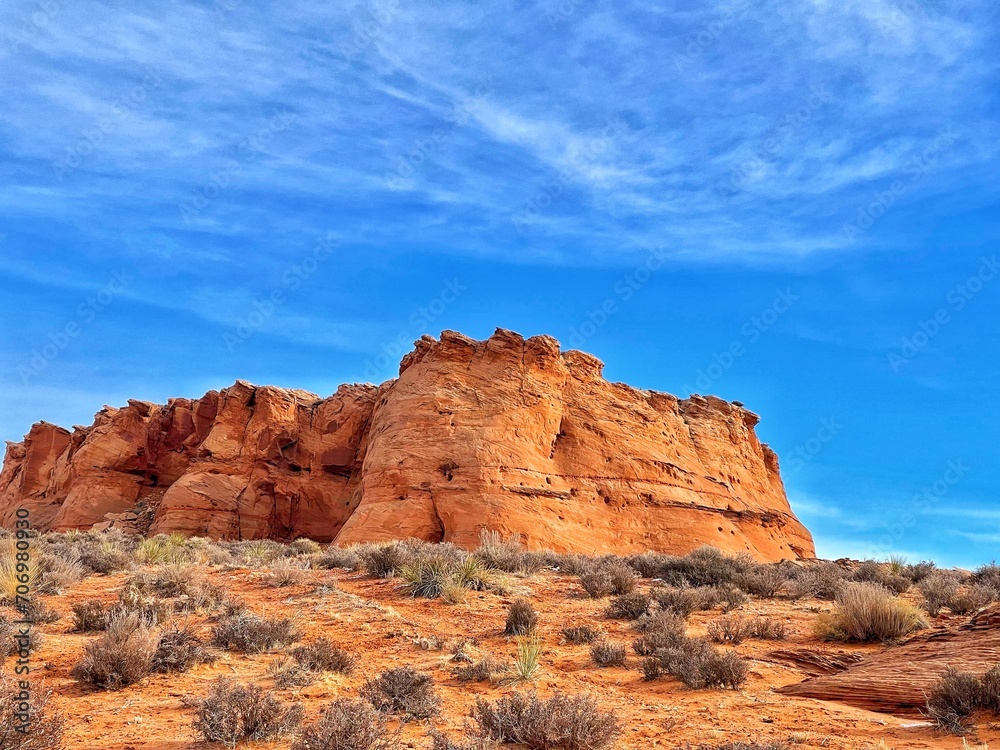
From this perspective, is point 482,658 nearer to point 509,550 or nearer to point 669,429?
point 509,550

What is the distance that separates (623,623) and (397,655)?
3.58 meters

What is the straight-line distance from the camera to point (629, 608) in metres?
10.4

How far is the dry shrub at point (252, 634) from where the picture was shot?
8070 millimetres

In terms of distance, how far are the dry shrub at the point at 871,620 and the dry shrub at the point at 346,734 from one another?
671 centimetres

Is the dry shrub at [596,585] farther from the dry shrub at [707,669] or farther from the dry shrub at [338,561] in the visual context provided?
the dry shrub at [338,561]

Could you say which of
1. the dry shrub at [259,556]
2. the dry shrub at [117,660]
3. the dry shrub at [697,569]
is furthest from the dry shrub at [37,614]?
the dry shrub at [697,569]

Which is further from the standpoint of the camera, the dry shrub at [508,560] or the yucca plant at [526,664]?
the dry shrub at [508,560]

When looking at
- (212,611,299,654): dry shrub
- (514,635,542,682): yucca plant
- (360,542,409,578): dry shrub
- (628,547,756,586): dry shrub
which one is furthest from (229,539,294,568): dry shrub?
(514,635,542,682): yucca plant

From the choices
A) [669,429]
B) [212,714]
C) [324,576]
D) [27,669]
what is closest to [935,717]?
[212,714]

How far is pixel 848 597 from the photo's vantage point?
937cm

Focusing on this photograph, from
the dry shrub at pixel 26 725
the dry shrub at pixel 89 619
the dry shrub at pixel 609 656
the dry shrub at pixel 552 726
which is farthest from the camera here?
the dry shrub at pixel 89 619

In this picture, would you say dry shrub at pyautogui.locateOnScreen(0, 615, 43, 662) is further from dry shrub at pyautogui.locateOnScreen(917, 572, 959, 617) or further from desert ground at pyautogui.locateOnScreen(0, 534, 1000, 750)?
dry shrub at pyautogui.locateOnScreen(917, 572, 959, 617)

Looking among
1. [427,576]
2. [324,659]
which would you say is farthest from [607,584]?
[324,659]

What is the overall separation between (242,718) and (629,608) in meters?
6.55
